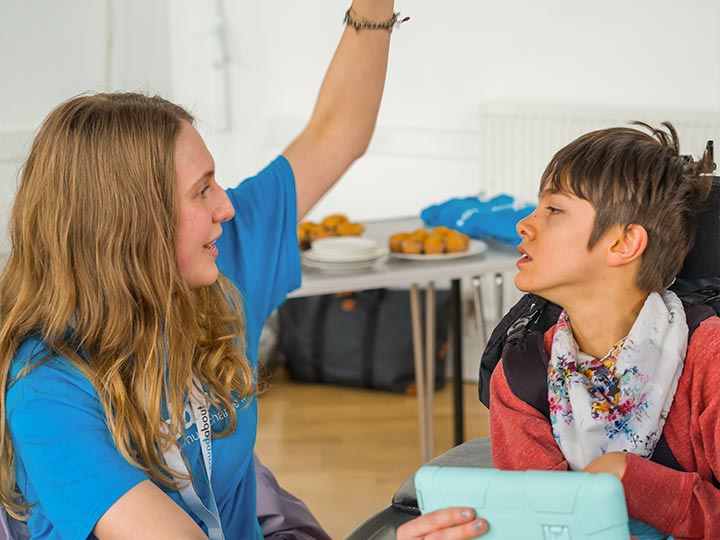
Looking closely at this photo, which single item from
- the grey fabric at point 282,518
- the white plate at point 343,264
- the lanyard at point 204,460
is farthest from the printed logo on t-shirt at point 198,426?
the white plate at point 343,264

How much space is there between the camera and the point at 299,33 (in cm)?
437

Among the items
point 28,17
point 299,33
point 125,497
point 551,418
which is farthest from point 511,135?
point 125,497

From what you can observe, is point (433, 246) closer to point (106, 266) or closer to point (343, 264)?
point (343, 264)

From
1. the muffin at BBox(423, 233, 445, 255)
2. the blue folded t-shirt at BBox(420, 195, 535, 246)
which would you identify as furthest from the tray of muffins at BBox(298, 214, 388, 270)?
the blue folded t-shirt at BBox(420, 195, 535, 246)

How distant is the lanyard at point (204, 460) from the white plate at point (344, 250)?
51.4 inches

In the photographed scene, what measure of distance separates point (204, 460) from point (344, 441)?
2.24 meters

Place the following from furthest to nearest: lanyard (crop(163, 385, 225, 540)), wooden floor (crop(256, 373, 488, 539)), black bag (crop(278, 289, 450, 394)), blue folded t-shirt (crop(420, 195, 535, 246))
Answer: black bag (crop(278, 289, 450, 394)) < wooden floor (crop(256, 373, 488, 539)) < blue folded t-shirt (crop(420, 195, 535, 246)) < lanyard (crop(163, 385, 225, 540))

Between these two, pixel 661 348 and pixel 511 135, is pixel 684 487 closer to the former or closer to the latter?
pixel 661 348

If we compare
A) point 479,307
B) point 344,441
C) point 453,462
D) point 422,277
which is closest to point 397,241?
point 422,277

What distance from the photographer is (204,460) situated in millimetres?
1470

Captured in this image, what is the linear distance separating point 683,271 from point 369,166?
2.89 m

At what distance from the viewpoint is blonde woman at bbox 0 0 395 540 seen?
4.28ft

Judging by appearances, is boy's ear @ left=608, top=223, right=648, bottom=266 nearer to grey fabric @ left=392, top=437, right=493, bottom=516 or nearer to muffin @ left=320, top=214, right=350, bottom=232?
grey fabric @ left=392, top=437, right=493, bottom=516

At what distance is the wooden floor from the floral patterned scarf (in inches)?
66.7
